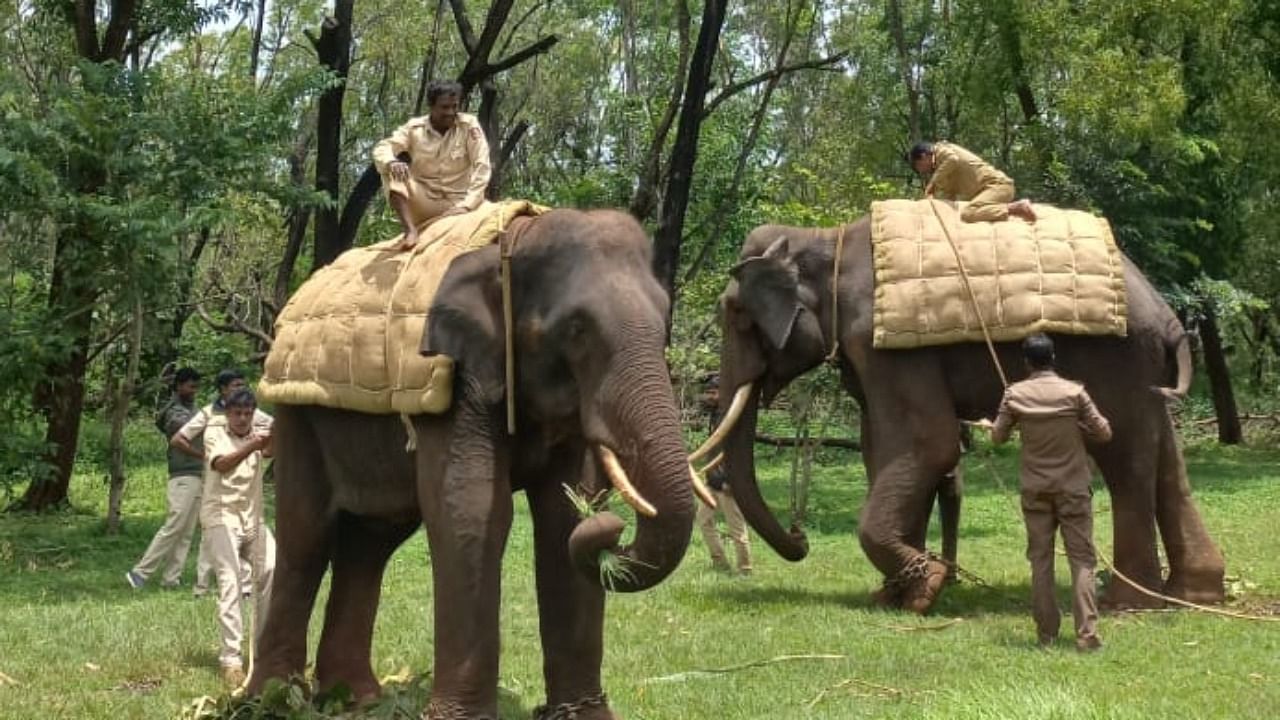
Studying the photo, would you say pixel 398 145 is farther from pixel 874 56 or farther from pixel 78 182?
pixel 874 56

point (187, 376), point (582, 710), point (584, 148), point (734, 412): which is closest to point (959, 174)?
point (734, 412)

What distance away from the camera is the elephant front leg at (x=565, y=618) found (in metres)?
6.16

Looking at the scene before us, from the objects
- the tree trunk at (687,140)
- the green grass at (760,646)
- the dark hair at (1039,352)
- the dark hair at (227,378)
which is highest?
the tree trunk at (687,140)

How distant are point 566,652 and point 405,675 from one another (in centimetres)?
190

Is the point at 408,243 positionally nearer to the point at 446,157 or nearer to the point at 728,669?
the point at 446,157

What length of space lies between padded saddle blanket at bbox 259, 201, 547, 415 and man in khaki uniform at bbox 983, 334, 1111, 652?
3.34 m

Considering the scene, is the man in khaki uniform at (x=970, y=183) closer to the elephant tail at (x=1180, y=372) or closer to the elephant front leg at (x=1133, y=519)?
the elephant tail at (x=1180, y=372)

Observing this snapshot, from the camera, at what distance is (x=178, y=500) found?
1116 centimetres

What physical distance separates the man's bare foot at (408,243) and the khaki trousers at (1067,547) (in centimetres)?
383

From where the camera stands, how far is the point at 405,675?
7.75m

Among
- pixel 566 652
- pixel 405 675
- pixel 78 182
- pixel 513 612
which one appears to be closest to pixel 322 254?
pixel 78 182

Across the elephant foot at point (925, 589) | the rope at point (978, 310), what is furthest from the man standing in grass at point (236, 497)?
the rope at point (978, 310)

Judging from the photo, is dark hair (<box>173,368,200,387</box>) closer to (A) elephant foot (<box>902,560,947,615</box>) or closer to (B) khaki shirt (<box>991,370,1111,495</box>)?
(A) elephant foot (<box>902,560,947,615</box>)

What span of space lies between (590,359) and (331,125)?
543 inches
